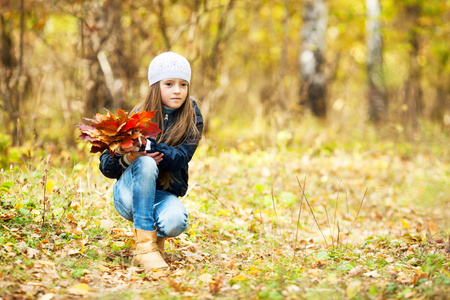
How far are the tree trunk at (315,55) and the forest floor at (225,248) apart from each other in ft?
14.4

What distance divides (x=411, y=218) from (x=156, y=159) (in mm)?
3201

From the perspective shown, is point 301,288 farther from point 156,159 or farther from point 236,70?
point 236,70

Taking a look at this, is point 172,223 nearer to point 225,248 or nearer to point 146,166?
point 146,166

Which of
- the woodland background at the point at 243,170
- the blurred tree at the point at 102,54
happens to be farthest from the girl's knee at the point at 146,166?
the blurred tree at the point at 102,54

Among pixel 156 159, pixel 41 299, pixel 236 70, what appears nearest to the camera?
pixel 41 299

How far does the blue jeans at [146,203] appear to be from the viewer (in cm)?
280

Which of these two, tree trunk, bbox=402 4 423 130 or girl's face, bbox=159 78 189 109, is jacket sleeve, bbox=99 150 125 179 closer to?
girl's face, bbox=159 78 189 109

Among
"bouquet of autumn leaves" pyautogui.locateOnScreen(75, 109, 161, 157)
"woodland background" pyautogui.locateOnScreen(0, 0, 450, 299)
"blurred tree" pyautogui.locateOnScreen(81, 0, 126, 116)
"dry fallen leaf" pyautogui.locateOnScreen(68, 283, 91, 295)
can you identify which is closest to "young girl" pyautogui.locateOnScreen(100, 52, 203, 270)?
"bouquet of autumn leaves" pyautogui.locateOnScreen(75, 109, 161, 157)

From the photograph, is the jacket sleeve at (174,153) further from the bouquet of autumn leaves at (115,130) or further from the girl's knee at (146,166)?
the bouquet of autumn leaves at (115,130)

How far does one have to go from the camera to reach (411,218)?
477cm

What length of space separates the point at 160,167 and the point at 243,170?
2863 millimetres

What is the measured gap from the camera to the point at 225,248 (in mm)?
3404

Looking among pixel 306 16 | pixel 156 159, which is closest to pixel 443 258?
pixel 156 159

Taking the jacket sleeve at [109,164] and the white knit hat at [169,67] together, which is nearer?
the jacket sleeve at [109,164]
